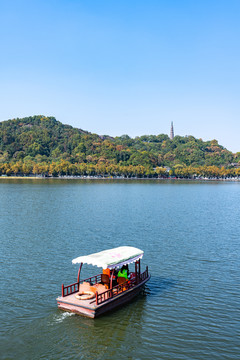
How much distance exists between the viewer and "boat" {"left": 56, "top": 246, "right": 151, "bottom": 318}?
22.4 meters

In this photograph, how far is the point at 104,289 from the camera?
78.7 feet

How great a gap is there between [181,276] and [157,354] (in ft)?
43.3

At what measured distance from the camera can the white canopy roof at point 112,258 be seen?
77.8 ft

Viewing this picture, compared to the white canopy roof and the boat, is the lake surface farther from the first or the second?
the white canopy roof

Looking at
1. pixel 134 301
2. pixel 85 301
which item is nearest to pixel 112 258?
pixel 85 301

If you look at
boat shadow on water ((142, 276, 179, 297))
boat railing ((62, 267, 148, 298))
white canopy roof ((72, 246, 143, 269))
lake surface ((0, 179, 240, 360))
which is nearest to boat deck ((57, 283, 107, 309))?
boat railing ((62, 267, 148, 298))

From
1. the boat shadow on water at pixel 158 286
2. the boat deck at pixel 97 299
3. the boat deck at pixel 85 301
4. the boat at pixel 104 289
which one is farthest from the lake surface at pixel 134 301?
the boat deck at pixel 85 301

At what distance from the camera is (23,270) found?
32.5m

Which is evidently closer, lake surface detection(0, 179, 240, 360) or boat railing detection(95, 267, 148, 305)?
lake surface detection(0, 179, 240, 360)

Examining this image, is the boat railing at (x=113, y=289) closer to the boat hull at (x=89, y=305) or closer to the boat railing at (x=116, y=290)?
the boat railing at (x=116, y=290)

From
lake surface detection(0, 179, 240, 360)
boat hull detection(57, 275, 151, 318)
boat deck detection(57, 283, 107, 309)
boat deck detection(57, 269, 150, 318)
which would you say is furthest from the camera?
boat deck detection(57, 283, 107, 309)

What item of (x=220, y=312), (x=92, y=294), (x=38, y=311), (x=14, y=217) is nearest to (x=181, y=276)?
(x=220, y=312)

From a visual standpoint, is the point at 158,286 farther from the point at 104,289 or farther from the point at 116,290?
the point at 104,289

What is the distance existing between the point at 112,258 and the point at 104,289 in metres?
2.24
